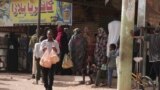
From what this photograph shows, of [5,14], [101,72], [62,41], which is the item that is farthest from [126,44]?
[5,14]

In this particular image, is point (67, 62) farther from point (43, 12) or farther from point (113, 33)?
point (43, 12)

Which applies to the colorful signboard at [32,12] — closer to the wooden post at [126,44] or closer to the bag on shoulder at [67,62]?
the bag on shoulder at [67,62]

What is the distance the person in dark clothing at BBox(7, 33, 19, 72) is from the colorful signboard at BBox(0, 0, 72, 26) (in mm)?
721

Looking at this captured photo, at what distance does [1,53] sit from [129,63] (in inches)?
540

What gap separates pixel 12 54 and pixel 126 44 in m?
13.3

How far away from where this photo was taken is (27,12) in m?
19.2

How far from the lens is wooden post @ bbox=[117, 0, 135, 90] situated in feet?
23.3

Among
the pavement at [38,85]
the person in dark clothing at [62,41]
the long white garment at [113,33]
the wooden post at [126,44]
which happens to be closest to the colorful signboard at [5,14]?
the pavement at [38,85]

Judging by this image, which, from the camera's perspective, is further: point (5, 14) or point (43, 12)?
point (5, 14)

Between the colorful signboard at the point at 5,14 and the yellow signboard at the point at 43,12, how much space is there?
0.18 meters

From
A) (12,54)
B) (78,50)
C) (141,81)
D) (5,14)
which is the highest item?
(5,14)

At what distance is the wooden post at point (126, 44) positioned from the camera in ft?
23.3

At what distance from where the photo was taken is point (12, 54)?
1997 centimetres

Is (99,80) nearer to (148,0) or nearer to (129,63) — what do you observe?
(148,0)
